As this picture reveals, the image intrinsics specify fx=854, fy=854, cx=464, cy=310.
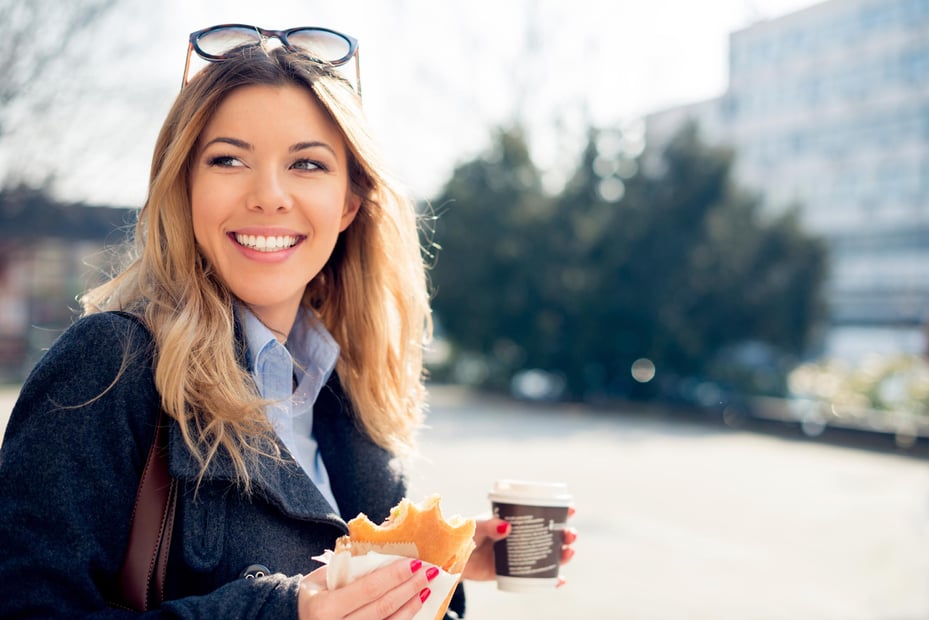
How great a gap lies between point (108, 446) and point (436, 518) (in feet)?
1.77

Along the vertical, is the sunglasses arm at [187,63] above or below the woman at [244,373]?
above

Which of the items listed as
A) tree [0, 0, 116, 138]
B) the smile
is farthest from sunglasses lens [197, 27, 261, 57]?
tree [0, 0, 116, 138]

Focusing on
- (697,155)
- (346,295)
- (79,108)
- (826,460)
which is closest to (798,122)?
(697,155)

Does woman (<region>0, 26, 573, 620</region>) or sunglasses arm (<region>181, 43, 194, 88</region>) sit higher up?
sunglasses arm (<region>181, 43, 194, 88</region>)

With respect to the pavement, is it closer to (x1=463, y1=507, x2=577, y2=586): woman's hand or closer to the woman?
(x1=463, y1=507, x2=577, y2=586): woman's hand

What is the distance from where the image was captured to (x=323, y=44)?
1887 mm

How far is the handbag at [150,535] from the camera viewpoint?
135 centimetres

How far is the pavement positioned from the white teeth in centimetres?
77

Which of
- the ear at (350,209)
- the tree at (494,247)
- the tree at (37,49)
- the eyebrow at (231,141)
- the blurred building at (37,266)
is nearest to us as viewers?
the eyebrow at (231,141)

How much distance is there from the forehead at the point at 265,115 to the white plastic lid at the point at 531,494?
96cm

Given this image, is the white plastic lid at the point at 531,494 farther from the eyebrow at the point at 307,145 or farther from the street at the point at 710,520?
the eyebrow at the point at 307,145

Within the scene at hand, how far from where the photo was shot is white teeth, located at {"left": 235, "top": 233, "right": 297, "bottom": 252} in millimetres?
1728

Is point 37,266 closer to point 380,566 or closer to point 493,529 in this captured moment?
point 493,529

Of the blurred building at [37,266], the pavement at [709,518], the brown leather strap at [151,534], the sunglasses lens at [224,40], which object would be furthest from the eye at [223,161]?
the blurred building at [37,266]
